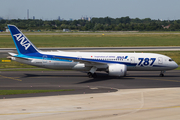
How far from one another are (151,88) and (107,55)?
10.6 meters

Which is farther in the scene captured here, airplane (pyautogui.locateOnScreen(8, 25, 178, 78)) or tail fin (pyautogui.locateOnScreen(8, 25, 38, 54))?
tail fin (pyautogui.locateOnScreen(8, 25, 38, 54))

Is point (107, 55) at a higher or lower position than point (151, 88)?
higher

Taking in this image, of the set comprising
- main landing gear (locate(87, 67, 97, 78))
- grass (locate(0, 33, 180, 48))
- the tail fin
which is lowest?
main landing gear (locate(87, 67, 97, 78))

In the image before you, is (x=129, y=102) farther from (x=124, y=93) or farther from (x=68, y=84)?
(x=68, y=84)

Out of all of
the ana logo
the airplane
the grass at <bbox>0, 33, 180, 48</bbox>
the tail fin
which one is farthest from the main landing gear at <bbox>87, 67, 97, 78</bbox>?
the grass at <bbox>0, 33, 180, 48</bbox>

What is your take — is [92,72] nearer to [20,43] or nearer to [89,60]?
[89,60]

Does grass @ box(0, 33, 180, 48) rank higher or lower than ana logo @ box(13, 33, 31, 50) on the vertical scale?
lower

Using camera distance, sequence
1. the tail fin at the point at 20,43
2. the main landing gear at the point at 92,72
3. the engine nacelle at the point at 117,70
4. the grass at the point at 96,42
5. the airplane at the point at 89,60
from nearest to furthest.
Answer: the engine nacelle at the point at 117,70, the main landing gear at the point at 92,72, the airplane at the point at 89,60, the tail fin at the point at 20,43, the grass at the point at 96,42

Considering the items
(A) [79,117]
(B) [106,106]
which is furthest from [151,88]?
(A) [79,117]

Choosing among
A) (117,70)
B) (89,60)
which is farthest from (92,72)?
(117,70)

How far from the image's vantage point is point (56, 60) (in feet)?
133

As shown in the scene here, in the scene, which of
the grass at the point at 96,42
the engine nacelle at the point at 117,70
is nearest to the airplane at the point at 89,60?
the engine nacelle at the point at 117,70

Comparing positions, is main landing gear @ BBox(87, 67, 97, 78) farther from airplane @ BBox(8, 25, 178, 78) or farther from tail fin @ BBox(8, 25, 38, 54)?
tail fin @ BBox(8, 25, 38, 54)

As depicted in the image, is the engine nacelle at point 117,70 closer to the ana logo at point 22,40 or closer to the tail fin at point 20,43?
the tail fin at point 20,43
